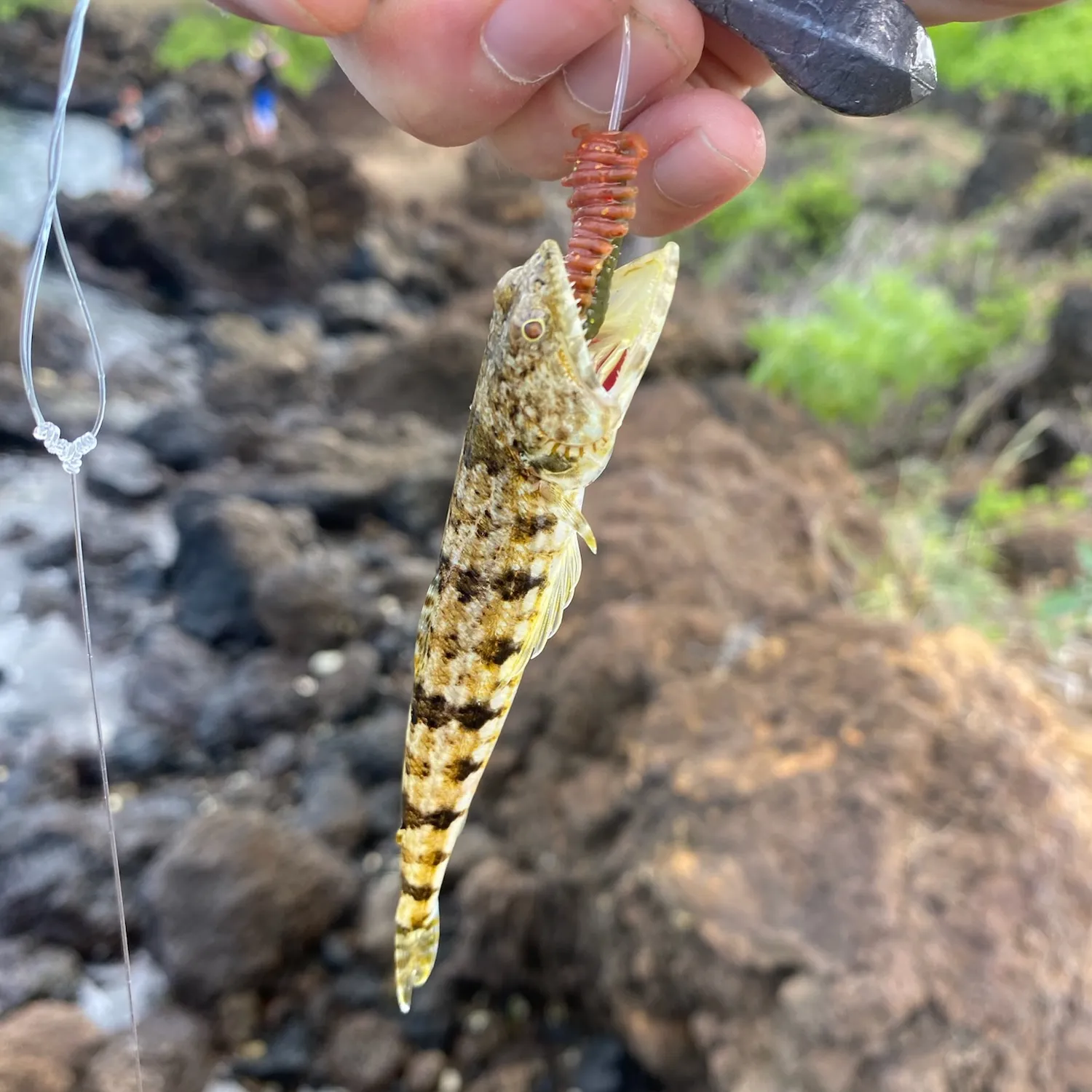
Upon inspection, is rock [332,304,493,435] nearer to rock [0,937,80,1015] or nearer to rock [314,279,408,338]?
rock [314,279,408,338]

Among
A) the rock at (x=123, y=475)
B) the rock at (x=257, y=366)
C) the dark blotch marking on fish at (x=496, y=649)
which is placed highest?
the dark blotch marking on fish at (x=496, y=649)

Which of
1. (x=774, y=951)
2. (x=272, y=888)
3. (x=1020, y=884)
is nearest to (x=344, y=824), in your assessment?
(x=272, y=888)

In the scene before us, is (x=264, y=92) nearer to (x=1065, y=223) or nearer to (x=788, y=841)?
(x=1065, y=223)

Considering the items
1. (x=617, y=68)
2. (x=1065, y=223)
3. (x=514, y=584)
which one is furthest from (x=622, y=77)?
(x=1065, y=223)

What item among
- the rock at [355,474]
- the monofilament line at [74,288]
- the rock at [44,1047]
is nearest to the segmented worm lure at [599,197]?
the monofilament line at [74,288]

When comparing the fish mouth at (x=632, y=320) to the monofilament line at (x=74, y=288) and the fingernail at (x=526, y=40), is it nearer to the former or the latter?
the fingernail at (x=526, y=40)

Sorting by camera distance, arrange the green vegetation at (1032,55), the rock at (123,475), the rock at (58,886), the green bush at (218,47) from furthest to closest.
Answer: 1. the green bush at (218,47)
2. the green vegetation at (1032,55)
3. the rock at (123,475)
4. the rock at (58,886)
